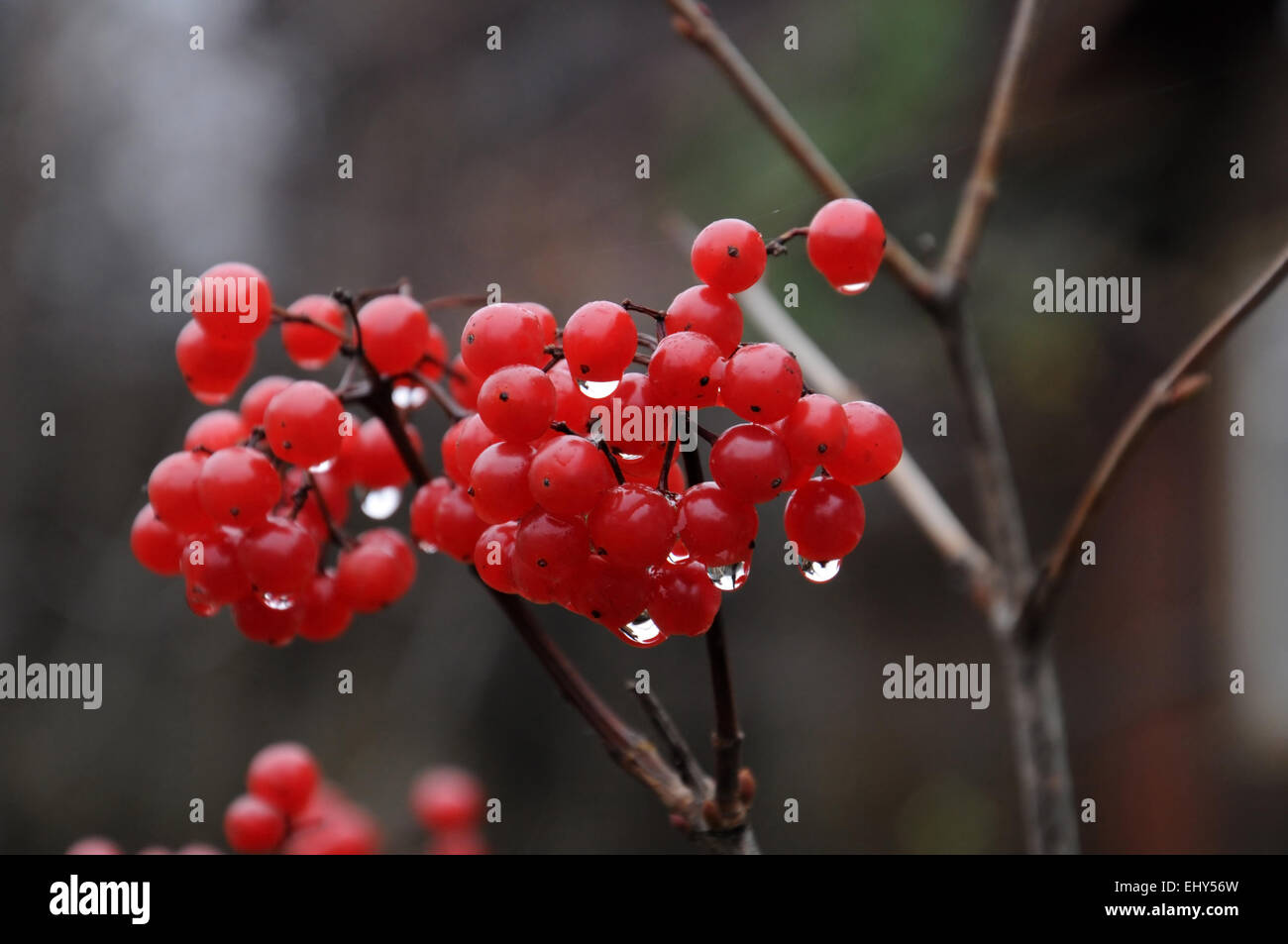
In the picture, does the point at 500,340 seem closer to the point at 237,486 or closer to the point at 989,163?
the point at 237,486

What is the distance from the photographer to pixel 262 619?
73 cm

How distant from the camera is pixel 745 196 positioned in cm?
218

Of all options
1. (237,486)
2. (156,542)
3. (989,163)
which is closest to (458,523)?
(237,486)

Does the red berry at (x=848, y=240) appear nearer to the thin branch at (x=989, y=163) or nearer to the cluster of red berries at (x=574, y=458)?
the cluster of red berries at (x=574, y=458)

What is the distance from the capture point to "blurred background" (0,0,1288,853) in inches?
87.1

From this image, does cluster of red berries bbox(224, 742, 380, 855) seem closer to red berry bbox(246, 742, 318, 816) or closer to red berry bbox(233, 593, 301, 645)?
red berry bbox(246, 742, 318, 816)

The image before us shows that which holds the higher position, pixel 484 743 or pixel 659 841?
pixel 484 743

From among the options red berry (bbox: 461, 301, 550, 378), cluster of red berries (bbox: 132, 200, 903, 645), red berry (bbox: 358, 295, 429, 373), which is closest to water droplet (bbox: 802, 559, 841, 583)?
cluster of red berries (bbox: 132, 200, 903, 645)

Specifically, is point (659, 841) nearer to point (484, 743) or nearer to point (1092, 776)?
point (484, 743)

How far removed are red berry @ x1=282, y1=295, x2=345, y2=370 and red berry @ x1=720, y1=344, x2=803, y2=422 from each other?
0.34 m

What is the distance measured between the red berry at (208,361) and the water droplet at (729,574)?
0.38 meters

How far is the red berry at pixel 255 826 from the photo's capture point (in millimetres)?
992
